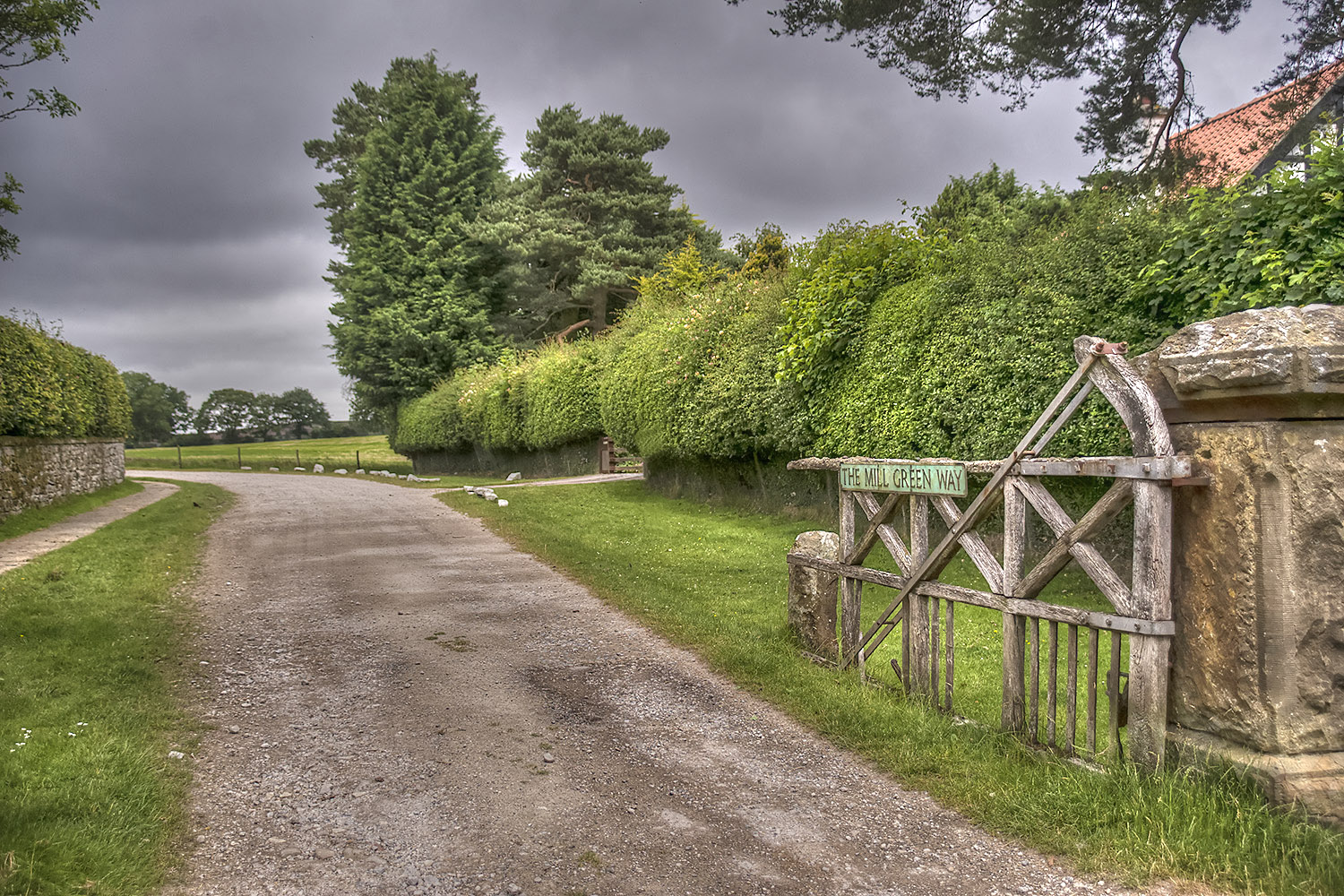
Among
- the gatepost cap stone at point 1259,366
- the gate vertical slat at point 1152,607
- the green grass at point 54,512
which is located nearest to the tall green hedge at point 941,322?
the gatepost cap stone at point 1259,366

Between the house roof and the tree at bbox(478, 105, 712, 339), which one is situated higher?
the tree at bbox(478, 105, 712, 339)

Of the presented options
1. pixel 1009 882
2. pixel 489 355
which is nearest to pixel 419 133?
pixel 489 355

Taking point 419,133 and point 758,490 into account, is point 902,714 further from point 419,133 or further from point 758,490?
point 419,133

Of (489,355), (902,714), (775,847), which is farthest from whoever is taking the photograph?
(489,355)

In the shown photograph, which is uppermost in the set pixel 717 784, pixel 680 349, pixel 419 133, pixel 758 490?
pixel 419 133

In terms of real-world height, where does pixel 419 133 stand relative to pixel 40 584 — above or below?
above

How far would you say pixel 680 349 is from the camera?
60.1ft

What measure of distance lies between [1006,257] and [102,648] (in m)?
10.6

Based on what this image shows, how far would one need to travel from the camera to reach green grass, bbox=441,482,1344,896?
3523 millimetres

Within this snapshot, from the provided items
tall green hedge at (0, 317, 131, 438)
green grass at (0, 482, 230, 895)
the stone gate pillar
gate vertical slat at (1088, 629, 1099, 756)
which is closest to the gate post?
gate vertical slat at (1088, 629, 1099, 756)

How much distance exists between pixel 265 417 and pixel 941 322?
9488cm

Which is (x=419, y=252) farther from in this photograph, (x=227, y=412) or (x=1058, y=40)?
(x=227, y=412)

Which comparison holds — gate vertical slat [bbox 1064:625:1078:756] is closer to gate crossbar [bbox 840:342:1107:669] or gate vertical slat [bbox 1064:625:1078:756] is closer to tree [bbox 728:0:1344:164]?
gate crossbar [bbox 840:342:1107:669]

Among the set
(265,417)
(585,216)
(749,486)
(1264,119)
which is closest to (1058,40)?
(1264,119)
